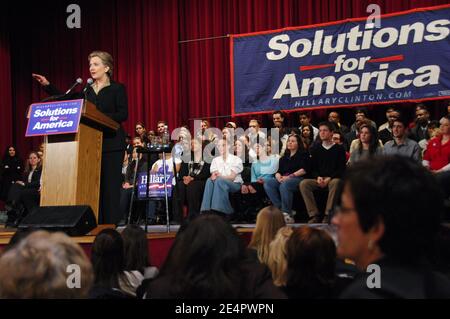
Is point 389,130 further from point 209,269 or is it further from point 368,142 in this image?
point 209,269

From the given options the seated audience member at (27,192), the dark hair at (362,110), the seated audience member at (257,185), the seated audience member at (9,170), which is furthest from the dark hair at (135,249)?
the seated audience member at (9,170)

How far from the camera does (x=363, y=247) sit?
3.70 feet

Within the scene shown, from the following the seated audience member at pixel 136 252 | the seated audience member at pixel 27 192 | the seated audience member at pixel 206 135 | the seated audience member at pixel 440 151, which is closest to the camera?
the seated audience member at pixel 136 252

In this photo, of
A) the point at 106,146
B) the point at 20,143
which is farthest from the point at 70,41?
the point at 106,146

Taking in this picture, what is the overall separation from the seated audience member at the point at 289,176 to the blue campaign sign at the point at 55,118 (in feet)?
9.56

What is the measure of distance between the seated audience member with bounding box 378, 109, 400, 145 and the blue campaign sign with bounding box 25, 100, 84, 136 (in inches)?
154

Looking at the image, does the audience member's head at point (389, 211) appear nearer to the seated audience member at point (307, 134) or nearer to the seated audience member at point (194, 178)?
the seated audience member at point (194, 178)

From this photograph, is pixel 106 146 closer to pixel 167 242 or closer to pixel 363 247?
pixel 167 242

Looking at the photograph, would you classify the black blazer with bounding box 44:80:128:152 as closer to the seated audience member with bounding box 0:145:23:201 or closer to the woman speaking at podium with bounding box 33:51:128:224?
the woman speaking at podium with bounding box 33:51:128:224

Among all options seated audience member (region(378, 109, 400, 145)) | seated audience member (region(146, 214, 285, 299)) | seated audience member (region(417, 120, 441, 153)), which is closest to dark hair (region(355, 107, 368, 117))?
seated audience member (region(378, 109, 400, 145))

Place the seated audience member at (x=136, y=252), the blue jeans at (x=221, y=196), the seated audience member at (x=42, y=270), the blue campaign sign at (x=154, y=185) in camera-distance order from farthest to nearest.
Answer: the blue jeans at (x=221, y=196) → the blue campaign sign at (x=154, y=185) → the seated audience member at (x=136, y=252) → the seated audience member at (x=42, y=270)

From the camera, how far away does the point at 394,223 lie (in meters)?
1.09

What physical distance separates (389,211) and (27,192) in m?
6.74

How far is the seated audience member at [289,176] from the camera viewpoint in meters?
6.24
